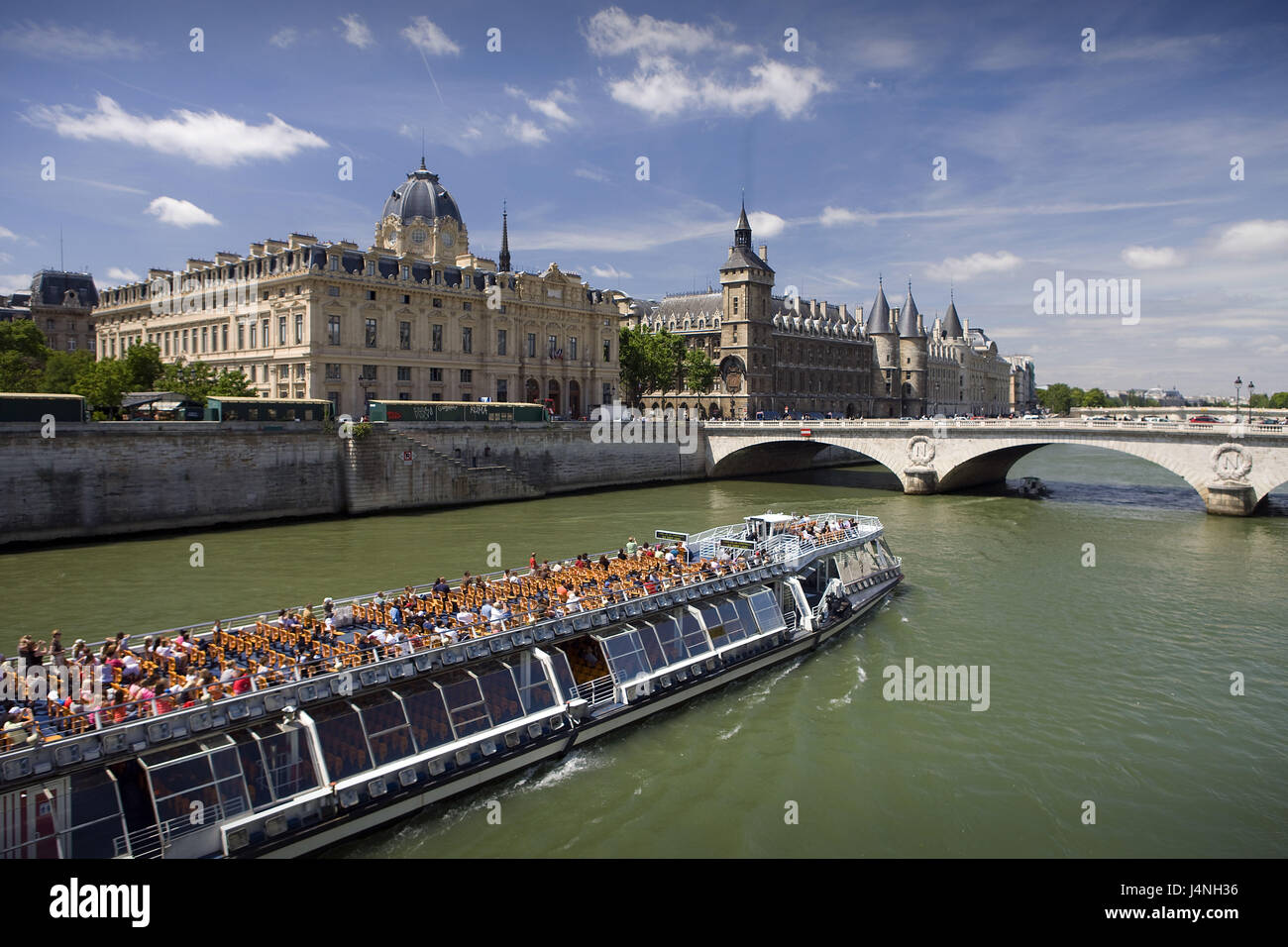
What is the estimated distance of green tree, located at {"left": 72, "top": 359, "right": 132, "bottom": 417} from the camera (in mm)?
52094

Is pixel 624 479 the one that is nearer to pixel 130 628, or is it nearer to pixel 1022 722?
pixel 130 628

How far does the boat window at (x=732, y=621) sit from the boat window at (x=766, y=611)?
568mm

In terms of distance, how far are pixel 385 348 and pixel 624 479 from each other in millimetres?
19860

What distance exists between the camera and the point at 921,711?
763 inches

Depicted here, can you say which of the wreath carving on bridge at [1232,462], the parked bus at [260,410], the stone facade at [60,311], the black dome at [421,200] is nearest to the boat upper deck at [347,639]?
the parked bus at [260,410]

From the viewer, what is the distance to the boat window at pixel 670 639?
65.0ft

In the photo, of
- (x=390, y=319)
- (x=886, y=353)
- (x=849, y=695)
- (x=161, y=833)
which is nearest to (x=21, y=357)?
(x=390, y=319)

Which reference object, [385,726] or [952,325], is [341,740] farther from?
[952,325]

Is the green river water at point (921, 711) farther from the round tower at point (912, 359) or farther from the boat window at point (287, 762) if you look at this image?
the round tower at point (912, 359)

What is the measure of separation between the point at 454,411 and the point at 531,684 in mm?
40006

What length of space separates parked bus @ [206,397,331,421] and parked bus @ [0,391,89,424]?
5.94m

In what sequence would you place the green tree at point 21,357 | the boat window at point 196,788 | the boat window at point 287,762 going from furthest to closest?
the green tree at point 21,357, the boat window at point 287,762, the boat window at point 196,788

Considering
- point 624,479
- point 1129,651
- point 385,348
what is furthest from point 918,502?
point 385,348

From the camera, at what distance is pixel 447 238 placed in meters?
77.9
